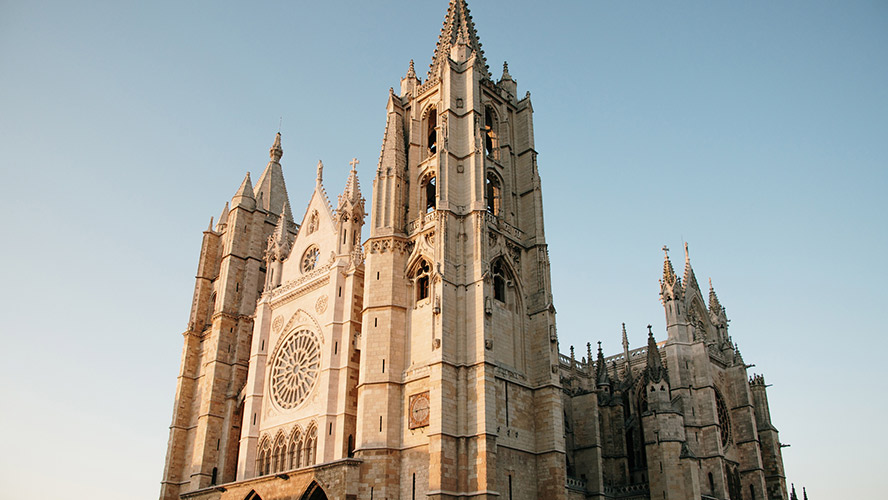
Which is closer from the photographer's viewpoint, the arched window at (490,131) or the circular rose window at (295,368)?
the circular rose window at (295,368)

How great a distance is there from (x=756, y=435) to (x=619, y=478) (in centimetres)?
1070

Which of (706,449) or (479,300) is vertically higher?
(479,300)

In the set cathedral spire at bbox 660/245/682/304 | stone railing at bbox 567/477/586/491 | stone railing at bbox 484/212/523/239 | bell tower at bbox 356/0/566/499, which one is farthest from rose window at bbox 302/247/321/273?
cathedral spire at bbox 660/245/682/304

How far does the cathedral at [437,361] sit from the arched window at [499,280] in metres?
0.10

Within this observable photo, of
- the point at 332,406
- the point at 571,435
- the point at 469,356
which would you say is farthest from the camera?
the point at 571,435

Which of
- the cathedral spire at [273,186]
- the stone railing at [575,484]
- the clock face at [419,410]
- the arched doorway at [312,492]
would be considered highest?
the cathedral spire at [273,186]

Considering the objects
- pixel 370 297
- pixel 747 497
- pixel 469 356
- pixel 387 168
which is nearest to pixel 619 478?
pixel 747 497

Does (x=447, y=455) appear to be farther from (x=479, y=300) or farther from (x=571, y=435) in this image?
(x=571, y=435)

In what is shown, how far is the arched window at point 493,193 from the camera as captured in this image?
32531 millimetres

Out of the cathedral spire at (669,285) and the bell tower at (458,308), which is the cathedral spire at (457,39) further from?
the cathedral spire at (669,285)

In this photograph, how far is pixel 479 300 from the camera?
27.3m

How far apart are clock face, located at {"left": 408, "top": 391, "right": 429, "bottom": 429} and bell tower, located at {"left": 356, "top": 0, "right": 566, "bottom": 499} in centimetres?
→ 6

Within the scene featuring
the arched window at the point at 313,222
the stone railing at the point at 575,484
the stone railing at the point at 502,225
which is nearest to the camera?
the stone railing at the point at 502,225

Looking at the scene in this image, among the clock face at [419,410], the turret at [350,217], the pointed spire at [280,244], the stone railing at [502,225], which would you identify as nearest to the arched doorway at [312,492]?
the clock face at [419,410]
